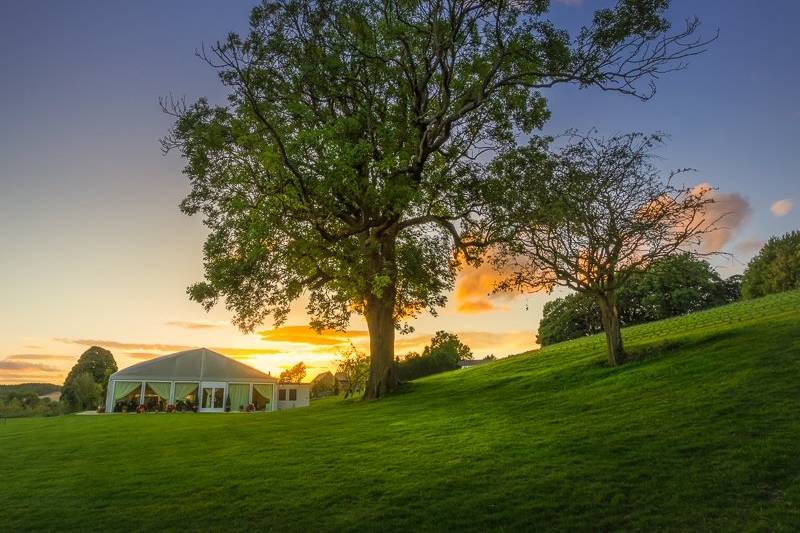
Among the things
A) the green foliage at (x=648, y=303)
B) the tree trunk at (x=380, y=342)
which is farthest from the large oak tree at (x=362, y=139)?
the green foliage at (x=648, y=303)

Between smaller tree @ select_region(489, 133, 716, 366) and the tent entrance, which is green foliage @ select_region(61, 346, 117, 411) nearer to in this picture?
the tent entrance

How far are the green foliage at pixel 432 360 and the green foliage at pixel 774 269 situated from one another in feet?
152

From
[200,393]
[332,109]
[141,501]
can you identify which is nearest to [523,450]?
[141,501]

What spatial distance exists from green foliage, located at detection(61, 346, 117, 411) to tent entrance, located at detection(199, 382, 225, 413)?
2222 centimetres

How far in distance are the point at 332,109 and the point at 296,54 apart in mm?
3410

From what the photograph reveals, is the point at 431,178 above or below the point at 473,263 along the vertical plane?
above

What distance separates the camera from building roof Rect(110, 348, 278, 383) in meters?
42.4

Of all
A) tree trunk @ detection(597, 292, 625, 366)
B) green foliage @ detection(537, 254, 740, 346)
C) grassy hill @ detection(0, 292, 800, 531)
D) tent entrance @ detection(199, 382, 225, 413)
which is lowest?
grassy hill @ detection(0, 292, 800, 531)

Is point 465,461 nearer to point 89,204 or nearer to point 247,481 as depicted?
point 247,481

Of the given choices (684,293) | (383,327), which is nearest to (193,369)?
(383,327)

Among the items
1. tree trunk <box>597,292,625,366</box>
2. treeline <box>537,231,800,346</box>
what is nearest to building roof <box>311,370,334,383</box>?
treeline <box>537,231,800,346</box>

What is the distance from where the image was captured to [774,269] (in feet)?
238

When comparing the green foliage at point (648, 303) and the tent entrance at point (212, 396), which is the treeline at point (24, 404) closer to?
the tent entrance at point (212, 396)

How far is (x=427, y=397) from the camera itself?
79.3 ft
